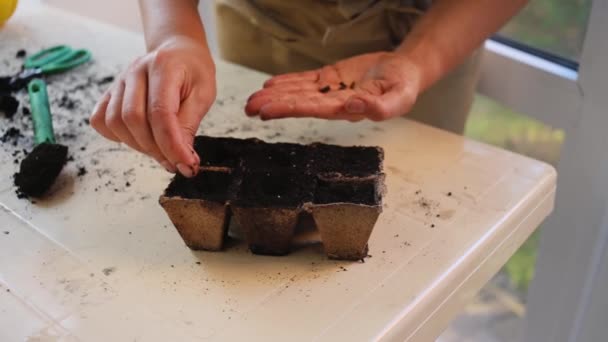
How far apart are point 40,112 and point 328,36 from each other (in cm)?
38

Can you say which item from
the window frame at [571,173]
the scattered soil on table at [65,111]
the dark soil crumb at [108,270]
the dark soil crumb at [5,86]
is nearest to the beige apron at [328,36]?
the window frame at [571,173]

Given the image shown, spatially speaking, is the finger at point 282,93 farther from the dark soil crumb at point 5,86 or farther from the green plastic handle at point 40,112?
the dark soil crumb at point 5,86

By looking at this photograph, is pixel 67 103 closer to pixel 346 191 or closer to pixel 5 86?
pixel 5 86

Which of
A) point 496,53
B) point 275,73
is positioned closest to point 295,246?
point 275,73

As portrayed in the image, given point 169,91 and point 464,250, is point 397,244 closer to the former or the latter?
point 464,250

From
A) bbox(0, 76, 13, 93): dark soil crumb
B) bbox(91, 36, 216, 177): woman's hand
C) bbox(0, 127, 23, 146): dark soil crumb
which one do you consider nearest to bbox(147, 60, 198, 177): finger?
bbox(91, 36, 216, 177): woman's hand

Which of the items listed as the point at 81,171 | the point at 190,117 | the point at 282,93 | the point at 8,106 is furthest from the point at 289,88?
the point at 8,106

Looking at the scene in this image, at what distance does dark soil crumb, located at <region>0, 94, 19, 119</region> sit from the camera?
776mm

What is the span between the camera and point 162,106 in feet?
1.81

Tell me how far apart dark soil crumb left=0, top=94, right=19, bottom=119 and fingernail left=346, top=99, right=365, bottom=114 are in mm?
446

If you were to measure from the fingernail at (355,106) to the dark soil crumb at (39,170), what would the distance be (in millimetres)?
318

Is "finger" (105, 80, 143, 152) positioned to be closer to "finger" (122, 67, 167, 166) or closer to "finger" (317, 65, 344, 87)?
"finger" (122, 67, 167, 166)

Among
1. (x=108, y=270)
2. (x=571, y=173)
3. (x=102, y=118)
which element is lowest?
(x=571, y=173)

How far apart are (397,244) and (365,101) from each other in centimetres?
16
